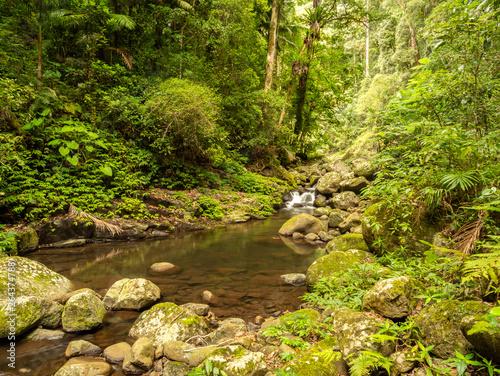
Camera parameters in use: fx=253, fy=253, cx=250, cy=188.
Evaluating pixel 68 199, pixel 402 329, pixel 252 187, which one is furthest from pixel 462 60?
pixel 252 187

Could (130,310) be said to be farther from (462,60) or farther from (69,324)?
(462,60)

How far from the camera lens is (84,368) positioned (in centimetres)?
295

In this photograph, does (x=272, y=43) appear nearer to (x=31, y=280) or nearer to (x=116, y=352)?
(x=31, y=280)

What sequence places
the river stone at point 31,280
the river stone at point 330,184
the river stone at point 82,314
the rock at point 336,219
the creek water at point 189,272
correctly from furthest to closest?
the river stone at point 330,184 < the rock at point 336,219 < the river stone at point 31,280 < the river stone at point 82,314 < the creek water at point 189,272

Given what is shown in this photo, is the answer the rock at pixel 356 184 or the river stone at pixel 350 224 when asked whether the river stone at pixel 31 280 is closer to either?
the river stone at pixel 350 224

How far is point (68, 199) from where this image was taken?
316 inches

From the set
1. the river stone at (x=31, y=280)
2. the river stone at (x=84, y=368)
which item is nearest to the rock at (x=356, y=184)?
the river stone at (x=31, y=280)

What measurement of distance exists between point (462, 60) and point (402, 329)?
4.01 m

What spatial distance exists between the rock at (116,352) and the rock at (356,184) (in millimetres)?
12116

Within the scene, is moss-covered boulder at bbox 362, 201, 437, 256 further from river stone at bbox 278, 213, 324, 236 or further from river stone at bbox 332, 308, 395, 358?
river stone at bbox 278, 213, 324, 236

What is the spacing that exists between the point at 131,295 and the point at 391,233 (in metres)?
4.83

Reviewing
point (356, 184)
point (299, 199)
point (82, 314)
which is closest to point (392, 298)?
point (82, 314)

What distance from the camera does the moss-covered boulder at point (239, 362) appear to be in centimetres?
252

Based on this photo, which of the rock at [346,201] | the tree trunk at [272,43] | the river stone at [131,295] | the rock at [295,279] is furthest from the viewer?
the tree trunk at [272,43]
